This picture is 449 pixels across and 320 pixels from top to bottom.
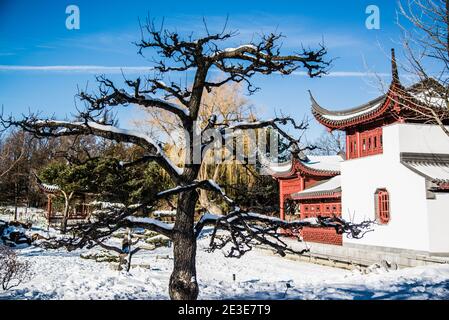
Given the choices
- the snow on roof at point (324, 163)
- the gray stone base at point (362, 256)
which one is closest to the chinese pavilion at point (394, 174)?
the gray stone base at point (362, 256)

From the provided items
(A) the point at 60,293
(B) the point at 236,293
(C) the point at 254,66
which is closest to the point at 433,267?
(B) the point at 236,293

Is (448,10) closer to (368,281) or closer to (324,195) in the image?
(368,281)

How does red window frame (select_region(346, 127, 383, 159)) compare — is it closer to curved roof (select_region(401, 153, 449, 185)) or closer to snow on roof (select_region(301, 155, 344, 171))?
curved roof (select_region(401, 153, 449, 185))

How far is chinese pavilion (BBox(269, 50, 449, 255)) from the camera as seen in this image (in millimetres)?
11930

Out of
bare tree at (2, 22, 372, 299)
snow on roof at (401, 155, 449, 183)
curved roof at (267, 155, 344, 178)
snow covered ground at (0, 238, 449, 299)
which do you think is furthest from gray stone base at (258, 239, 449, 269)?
bare tree at (2, 22, 372, 299)

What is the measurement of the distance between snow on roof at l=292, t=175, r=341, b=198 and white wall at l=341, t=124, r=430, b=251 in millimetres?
1756

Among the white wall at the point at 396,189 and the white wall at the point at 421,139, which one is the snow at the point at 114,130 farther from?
the white wall at the point at 421,139

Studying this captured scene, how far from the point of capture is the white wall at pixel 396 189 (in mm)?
12250

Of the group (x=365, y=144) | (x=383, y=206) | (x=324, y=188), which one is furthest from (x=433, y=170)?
(x=324, y=188)

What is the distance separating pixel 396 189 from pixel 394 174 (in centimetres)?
51

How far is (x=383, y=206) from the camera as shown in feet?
45.4

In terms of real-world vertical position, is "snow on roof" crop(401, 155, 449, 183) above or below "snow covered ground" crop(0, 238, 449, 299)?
above

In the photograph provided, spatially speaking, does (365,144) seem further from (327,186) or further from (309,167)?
(309,167)
